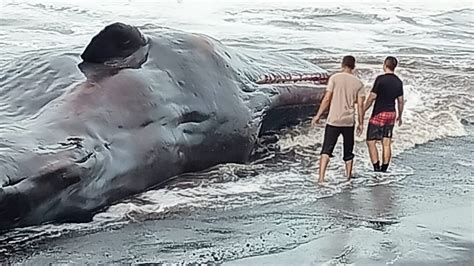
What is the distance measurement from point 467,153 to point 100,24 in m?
17.5

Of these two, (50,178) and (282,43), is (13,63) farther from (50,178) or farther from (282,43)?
(282,43)

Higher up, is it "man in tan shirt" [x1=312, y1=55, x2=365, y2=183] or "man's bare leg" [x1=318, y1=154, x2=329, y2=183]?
"man in tan shirt" [x1=312, y1=55, x2=365, y2=183]

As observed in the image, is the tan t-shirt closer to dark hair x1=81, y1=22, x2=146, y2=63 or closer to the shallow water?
the shallow water

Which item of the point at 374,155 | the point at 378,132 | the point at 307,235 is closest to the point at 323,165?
the point at 374,155

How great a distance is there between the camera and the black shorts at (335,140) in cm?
870

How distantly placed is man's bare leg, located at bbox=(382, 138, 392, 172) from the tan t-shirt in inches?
21.0

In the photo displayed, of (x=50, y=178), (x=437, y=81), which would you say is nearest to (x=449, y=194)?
(x=50, y=178)

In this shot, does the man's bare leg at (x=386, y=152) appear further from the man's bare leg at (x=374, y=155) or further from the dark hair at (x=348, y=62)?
the dark hair at (x=348, y=62)

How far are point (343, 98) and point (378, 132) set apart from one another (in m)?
0.76

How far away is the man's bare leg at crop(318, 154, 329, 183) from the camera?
334 inches

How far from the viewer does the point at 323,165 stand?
28.0 feet

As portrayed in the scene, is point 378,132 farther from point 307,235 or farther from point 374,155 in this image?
point 307,235

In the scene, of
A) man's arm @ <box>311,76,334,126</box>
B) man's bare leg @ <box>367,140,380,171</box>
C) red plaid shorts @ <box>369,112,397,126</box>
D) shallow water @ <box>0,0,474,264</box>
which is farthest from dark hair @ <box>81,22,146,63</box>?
red plaid shorts @ <box>369,112,397,126</box>

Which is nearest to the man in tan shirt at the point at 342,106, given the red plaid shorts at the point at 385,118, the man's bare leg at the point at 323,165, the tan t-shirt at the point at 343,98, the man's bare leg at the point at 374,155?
the tan t-shirt at the point at 343,98
